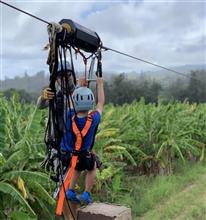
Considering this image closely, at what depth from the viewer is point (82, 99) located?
13.8 ft

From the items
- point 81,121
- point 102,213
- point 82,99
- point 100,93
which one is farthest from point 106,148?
point 82,99

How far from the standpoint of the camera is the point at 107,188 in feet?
26.0

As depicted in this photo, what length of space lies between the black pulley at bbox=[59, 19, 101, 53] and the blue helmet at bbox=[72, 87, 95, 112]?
15.1 inches

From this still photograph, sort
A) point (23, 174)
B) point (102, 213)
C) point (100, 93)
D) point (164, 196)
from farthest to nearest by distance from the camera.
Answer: point (164, 196) < point (23, 174) < point (102, 213) < point (100, 93)

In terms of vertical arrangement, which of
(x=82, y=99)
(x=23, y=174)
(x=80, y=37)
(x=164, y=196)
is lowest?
(x=164, y=196)

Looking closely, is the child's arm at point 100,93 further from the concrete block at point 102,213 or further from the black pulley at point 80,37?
the concrete block at point 102,213

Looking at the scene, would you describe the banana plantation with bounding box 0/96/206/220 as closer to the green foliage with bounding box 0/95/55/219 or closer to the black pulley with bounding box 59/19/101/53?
the green foliage with bounding box 0/95/55/219

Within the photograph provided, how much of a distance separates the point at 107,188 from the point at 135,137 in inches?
95.5

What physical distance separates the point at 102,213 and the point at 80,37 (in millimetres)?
2091

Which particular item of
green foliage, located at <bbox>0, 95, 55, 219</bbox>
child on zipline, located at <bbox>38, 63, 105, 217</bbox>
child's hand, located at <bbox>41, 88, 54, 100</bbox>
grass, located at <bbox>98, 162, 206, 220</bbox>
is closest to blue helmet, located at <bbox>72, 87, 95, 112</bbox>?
child on zipline, located at <bbox>38, 63, 105, 217</bbox>

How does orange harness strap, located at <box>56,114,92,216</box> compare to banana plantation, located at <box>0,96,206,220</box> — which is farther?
banana plantation, located at <box>0,96,206,220</box>

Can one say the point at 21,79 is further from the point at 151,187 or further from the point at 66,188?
the point at 66,188

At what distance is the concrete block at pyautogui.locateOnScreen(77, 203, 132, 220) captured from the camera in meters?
4.95

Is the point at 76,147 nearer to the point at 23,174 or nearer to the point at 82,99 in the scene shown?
the point at 82,99
